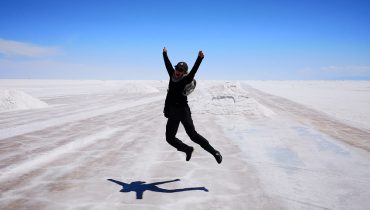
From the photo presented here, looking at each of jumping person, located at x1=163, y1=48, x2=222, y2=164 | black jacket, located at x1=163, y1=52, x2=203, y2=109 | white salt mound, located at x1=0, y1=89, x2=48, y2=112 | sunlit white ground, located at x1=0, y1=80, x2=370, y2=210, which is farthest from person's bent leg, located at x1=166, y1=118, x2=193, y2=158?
white salt mound, located at x1=0, y1=89, x2=48, y2=112

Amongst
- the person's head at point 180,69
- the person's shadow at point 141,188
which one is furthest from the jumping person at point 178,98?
the person's shadow at point 141,188

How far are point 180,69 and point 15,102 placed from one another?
16999 mm

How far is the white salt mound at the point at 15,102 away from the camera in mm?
18719

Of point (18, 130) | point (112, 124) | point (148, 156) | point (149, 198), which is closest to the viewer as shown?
point (149, 198)

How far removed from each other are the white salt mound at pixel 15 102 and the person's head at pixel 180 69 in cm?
1618

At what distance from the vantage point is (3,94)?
64.3ft

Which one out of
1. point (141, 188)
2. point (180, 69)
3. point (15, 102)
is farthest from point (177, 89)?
point (15, 102)

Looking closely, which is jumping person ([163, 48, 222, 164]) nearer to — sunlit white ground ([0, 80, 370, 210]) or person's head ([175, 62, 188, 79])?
person's head ([175, 62, 188, 79])

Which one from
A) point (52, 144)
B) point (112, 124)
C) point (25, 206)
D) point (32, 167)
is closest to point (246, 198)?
point (25, 206)

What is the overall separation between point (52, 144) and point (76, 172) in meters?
2.89

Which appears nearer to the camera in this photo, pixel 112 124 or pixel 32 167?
pixel 32 167

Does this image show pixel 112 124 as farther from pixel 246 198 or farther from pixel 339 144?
pixel 246 198

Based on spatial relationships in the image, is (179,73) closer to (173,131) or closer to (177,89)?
(177,89)

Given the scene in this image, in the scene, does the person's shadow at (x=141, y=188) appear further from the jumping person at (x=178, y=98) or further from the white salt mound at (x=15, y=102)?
the white salt mound at (x=15, y=102)
